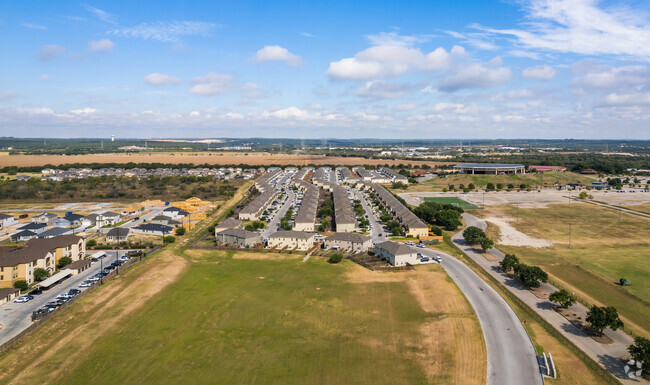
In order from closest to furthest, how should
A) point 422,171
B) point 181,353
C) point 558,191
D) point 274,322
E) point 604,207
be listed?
point 181,353 < point 274,322 < point 604,207 < point 558,191 < point 422,171

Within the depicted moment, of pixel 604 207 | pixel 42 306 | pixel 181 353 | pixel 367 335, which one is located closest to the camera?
pixel 181 353

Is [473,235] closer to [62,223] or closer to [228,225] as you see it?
[228,225]

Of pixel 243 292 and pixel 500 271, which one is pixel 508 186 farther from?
pixel 243 292

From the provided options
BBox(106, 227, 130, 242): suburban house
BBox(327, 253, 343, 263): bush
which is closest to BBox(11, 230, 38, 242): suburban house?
BBox(106, 227, 130, 242): suburban house

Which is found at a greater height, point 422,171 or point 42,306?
point 422,171

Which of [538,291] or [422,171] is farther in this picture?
[422,171]

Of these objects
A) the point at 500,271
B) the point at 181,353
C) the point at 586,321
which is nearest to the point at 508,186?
the point at 500,271

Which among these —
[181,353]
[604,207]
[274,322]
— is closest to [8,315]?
[181,353]

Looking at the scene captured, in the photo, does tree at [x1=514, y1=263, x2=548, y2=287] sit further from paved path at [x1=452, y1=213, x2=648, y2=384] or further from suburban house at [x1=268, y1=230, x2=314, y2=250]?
suburban house at [x1=268, y1=230, x2=314, y2=250]
